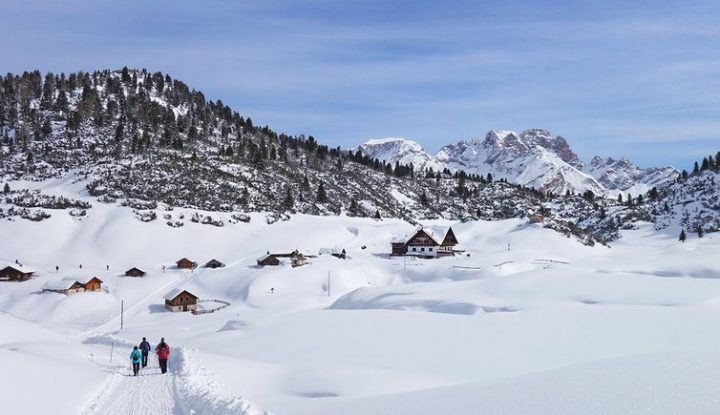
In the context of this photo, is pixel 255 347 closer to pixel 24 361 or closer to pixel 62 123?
pixel 24 361

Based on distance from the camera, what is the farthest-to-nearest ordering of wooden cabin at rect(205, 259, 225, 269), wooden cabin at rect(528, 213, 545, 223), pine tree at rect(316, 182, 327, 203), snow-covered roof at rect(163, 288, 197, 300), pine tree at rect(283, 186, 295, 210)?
1. pine tree at rect(316, 182, 327, 203)
2. pine tree at rect(283, 186, 295, 210)
3. wooden cabin at rect(528, 213, 545, 223)
4. wooden cabin at rect(205, 259, 225, 269)
5. snow-covered roof at rect(163, 288, 197, 300)

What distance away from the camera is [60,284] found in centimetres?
6300

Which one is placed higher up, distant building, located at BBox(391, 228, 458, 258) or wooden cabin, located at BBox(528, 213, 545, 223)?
wooden cabin, located at BBox(528, 213, 545, 223)

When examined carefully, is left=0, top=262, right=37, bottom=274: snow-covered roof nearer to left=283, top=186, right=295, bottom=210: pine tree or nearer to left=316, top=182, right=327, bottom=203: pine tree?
left=283, top=186, right=295, bottom=210: pine tree

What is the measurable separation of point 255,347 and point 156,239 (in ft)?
213

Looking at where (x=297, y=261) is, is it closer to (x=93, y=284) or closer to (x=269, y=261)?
(x=269, y=261)

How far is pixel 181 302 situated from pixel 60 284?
1569cm

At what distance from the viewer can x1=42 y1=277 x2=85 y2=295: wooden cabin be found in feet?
204

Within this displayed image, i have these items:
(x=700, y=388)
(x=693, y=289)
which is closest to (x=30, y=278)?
(x=693, y=289)

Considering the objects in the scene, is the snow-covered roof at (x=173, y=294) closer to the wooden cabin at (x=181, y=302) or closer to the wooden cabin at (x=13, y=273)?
the wooden cabin at (x=181, y=302)

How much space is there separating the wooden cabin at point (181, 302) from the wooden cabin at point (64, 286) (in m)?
11.8

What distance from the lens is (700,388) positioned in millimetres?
10055

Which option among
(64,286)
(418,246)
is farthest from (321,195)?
(64,286)

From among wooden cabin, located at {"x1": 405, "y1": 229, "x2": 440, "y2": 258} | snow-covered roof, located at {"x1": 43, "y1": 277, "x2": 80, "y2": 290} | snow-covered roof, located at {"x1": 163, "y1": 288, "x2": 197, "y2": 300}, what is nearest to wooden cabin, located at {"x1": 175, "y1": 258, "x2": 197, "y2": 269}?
snow-covered roof, located at {"x1": 163, "y1": 288, "x2": 197, "y2": 300}
